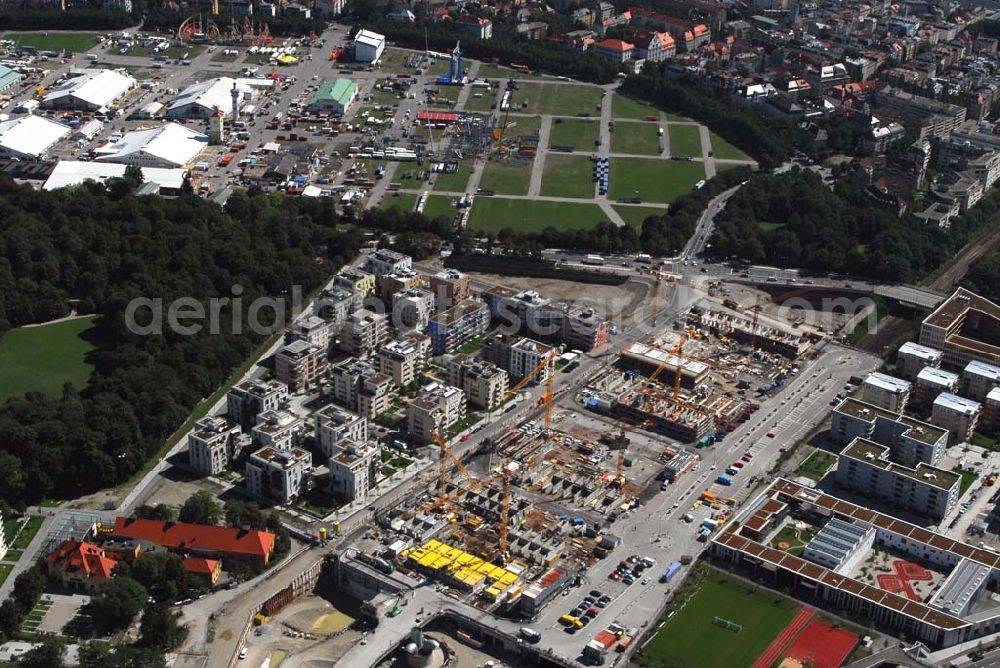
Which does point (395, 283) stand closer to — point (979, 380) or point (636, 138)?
point (979, 380)

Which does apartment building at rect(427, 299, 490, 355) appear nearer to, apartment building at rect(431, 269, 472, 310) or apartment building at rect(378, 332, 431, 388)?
apartment building at rect(431, 269, 472, 310)

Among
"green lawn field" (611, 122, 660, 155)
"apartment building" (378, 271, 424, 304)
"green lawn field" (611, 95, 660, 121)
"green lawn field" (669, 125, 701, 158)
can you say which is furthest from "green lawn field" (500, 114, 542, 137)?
"apartment building" (378, 271, 424, 304)

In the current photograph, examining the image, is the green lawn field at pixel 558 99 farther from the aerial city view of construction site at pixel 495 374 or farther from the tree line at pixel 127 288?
the tree line at pixel 127 288

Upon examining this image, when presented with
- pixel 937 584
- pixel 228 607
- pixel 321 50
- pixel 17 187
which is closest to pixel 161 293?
pixel 17 187

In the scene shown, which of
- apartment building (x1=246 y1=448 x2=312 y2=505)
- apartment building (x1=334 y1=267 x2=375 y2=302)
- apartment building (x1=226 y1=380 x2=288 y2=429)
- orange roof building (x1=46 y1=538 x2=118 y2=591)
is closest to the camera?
orange roof building (x1=46 y1=538 x2=118 y2=591)

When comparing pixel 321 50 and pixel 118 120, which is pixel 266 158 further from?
pixel 321 50

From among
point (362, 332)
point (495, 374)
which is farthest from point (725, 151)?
point (495, 374)
